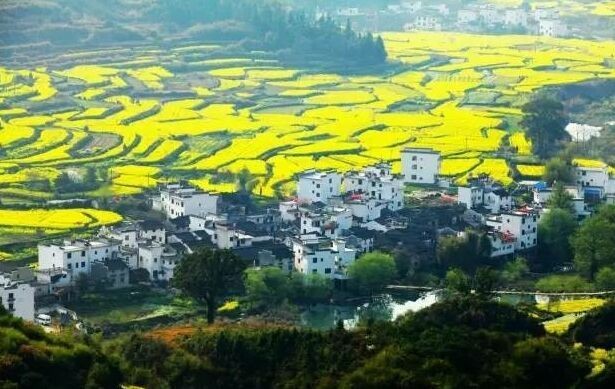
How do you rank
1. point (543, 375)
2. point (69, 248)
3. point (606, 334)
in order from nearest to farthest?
1. point (543, 375)
2. point (606, 334)
3. point (69, 248)

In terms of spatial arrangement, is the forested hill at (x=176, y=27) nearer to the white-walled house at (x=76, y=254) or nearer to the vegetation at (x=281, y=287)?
the white-walled house at (x=76, y=254)

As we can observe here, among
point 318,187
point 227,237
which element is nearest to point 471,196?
point 318,187

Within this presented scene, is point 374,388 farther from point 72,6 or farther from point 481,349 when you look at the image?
point 72,6

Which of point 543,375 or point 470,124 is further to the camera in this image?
point 470,124

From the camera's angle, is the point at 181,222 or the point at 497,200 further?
the point at 497,200

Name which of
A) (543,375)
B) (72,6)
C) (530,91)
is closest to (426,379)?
(543,375)

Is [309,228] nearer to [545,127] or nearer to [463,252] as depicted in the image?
[463,252]

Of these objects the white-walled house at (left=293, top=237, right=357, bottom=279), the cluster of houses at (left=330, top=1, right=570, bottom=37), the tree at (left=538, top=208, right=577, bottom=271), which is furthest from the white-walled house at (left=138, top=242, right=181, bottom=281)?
the cluster of houses at (left=330, top=1, right=570, bottom=37)
